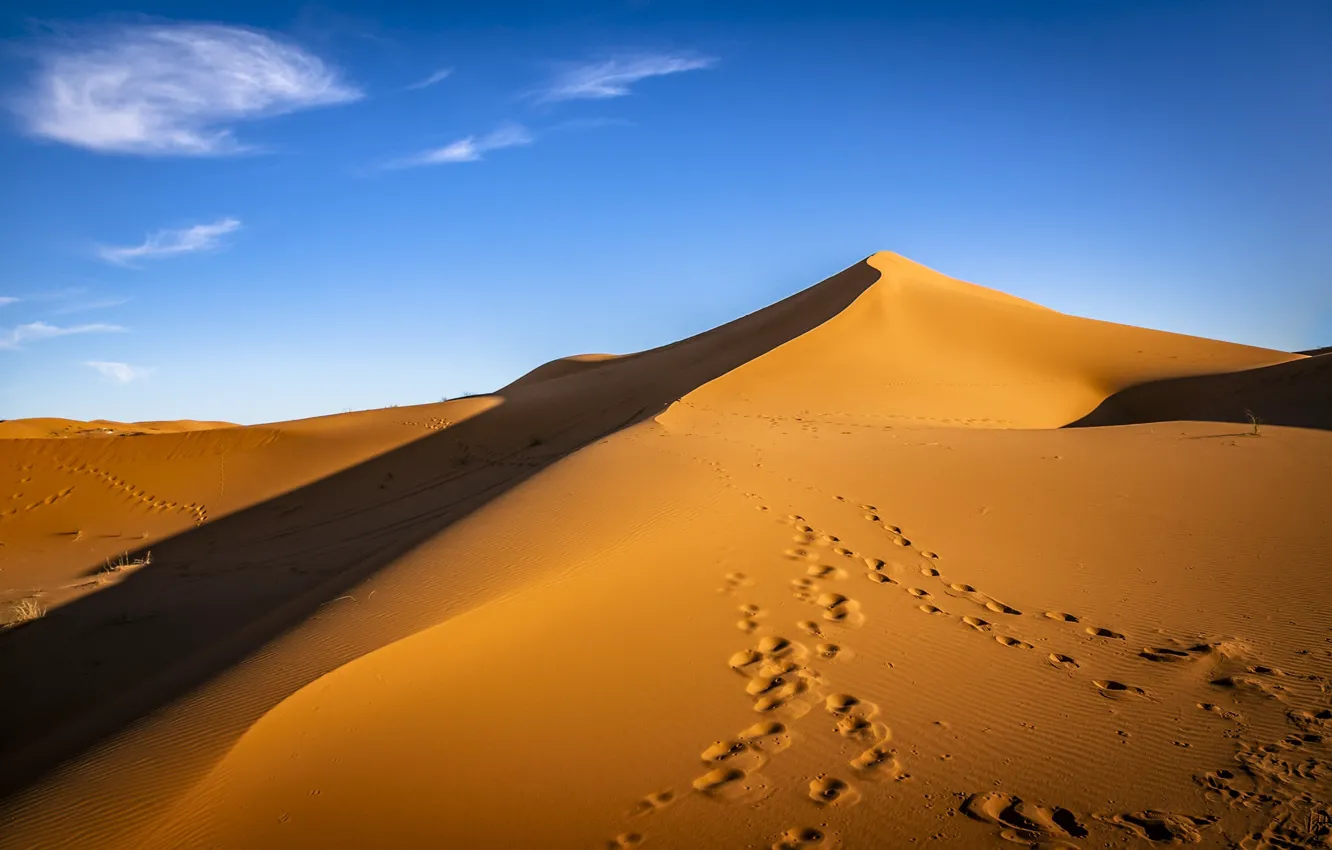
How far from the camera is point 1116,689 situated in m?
3.83

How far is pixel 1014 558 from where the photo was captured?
589 cm

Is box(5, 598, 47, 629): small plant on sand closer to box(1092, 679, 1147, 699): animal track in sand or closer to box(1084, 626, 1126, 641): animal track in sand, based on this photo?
box(1092, 679, 1147, 699): animal track in sand

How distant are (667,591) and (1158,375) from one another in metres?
16.7

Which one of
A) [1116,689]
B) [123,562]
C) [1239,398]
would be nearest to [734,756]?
[1116,689]

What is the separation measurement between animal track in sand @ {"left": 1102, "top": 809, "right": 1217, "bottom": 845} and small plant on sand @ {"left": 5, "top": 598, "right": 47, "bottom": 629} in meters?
9.70

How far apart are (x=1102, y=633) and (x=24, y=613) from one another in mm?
10032

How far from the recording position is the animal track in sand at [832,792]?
10.1 ft

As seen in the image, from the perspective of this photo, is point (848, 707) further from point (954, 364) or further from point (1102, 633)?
point (954, 364)

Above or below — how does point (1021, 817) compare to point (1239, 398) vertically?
below

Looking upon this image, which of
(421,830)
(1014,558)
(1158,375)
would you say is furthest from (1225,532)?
(1158,375)

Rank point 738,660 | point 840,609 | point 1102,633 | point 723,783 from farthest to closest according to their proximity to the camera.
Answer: point 840,609, point 1102,633, point 738,660, point 723,783

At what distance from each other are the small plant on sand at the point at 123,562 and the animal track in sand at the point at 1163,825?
1178 cm

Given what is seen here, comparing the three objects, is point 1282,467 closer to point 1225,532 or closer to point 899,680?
point 1225,532

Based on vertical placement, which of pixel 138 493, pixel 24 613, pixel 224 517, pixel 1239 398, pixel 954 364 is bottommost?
pixel 1239 398
